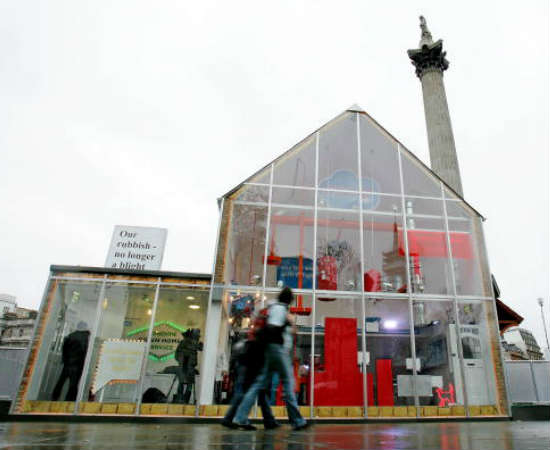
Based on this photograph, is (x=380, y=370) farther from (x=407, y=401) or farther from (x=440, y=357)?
(x=440, y=357)

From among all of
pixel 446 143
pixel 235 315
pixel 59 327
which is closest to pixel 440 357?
pixel 235 315

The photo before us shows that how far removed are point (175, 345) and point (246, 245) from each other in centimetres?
348

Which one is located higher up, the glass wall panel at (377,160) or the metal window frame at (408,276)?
the glass wall panel at (377,160)

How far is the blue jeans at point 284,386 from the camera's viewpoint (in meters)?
5.26

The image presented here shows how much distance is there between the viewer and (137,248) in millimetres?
14305

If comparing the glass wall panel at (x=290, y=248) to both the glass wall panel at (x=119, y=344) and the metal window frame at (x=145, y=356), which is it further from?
the glass wall panel at (x=119, y=344)

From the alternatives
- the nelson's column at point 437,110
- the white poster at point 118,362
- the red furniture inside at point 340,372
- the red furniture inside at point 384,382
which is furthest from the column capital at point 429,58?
the white poster at point 118,362

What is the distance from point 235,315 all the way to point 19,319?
91302 millimetres

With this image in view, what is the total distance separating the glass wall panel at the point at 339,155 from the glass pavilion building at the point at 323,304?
5cm

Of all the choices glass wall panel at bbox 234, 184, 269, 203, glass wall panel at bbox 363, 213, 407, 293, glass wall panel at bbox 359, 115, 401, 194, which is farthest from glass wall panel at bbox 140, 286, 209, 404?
glass wall panel at bbox 359, 115, 401, 194

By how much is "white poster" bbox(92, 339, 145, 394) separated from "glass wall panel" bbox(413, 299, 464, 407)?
7588 millimetres

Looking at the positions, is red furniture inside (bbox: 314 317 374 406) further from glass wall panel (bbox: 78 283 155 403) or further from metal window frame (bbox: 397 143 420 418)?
glass wall panel (bbox: 78 283 155 403)

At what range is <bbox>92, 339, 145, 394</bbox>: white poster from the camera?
10.5 m

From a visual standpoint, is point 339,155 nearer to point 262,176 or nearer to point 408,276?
point 262,176
